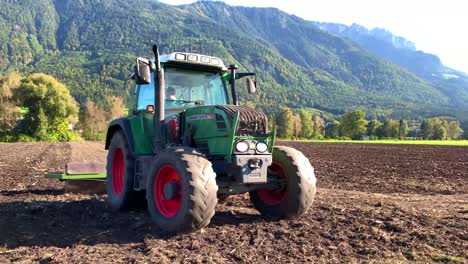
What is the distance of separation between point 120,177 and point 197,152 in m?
3.31

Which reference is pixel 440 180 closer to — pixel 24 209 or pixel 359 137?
pixel 24 209

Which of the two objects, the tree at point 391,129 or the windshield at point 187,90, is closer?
the windshield at point 187,90

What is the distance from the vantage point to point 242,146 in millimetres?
6531

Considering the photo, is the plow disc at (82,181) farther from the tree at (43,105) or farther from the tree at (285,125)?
the tree at (285,125)

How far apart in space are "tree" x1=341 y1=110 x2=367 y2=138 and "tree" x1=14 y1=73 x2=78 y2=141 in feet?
199

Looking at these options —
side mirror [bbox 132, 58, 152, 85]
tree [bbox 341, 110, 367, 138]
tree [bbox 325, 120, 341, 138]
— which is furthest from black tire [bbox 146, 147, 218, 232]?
tree [bbox 325, 120, 341, 138]

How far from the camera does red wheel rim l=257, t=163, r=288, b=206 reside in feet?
23.8

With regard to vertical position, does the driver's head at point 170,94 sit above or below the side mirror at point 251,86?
below

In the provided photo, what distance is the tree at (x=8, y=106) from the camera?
54.5 meters

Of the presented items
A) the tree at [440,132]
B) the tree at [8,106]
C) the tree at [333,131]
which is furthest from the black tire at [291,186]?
the tree at [440,132]

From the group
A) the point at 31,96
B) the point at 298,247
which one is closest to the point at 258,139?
A: the point at 298,247

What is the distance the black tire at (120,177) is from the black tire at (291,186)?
241 cm

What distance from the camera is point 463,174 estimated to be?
18250 mm

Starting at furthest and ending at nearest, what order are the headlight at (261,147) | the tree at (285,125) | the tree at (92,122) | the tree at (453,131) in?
the tree at (453,131) → the tree at (285,125) → the tree at (92,122) → the headlight at (261,147)
